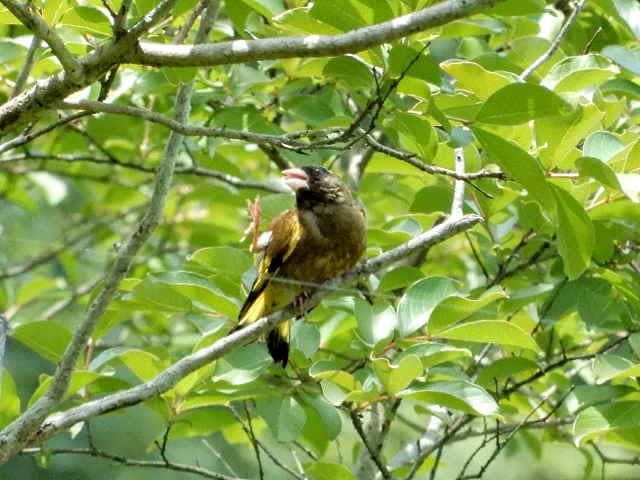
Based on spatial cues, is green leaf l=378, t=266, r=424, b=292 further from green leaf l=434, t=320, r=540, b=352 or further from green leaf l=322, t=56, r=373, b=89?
green leaf l=322, t=56, r=373, b=89

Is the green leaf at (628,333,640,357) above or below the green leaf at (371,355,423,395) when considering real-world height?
below

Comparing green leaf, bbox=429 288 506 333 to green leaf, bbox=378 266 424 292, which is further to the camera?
green leaf, bbox=378 266 424 292

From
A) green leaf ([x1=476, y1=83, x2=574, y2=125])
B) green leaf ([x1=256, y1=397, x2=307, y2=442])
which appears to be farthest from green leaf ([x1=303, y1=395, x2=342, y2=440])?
green leaf ([x1=476, y1=83, x2=574, y2=125])

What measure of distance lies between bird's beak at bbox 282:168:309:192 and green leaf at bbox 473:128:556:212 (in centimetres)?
145

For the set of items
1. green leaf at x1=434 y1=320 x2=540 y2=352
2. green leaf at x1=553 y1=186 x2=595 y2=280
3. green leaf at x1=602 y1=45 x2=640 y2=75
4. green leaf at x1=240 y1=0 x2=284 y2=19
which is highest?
green leaf at x1=240 y1=0 x2=284 y2=19

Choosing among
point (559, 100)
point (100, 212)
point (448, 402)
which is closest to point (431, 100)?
point (559, 100)

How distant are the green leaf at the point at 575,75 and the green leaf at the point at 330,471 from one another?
4.34 ft

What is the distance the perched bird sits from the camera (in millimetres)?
3859

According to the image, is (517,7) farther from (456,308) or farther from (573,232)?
(456,308)

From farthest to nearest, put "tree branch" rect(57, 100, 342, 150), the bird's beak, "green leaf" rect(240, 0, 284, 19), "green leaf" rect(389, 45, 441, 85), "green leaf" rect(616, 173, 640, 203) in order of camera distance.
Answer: the bird's beak
"green leaf" rect(240, 0, 284, 19)
"green leaf" rect(389, 45, 441, 85)
"green leaf" rect(616, 173, 640, 203)
"tree branch" rect(57, 100, 342, 150)

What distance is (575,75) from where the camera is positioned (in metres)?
2.97

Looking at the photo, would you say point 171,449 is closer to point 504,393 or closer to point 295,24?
point 504,393

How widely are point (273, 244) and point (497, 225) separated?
85 cm

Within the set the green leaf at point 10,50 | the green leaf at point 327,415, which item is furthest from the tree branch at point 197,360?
the green leaf at point 10,50
